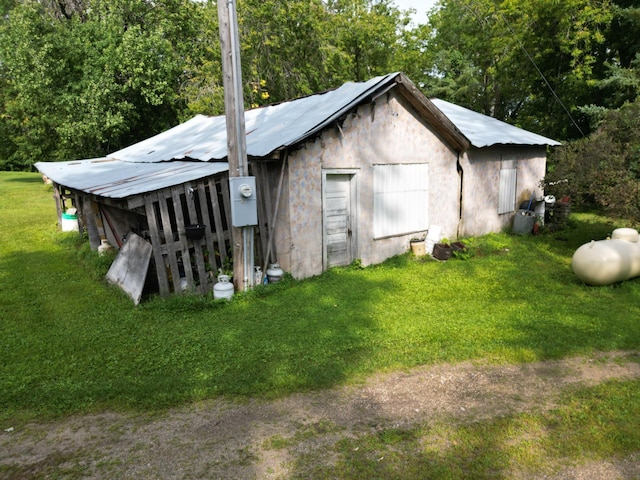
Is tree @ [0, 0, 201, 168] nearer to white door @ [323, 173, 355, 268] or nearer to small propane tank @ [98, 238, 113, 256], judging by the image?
small propane tank @ [98, 238, 113, 256]

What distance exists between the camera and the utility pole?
7.21 metres

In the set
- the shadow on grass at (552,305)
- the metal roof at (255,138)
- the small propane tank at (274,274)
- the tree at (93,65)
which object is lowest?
A: the shadow on grass at (552,305)

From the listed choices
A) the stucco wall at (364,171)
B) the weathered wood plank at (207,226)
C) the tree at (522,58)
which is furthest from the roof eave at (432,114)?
the tree at (522,58)

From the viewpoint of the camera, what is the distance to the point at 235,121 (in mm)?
7512

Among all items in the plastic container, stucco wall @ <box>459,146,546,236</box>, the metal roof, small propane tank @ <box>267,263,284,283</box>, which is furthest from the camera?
the plastic container

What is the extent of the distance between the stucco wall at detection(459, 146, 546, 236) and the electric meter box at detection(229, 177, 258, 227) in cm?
689

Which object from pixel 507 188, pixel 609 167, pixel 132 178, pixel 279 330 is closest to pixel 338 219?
pixel 279 330

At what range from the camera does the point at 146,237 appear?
9211 mm

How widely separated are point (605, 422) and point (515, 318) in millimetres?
2713

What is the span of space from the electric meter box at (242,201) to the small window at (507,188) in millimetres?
8961

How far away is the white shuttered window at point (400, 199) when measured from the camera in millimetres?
10383

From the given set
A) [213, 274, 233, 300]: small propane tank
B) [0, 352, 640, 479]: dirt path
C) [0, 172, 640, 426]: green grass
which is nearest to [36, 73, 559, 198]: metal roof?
[213, 274, 233, 300]: small propane tank

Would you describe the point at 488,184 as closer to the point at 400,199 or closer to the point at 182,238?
the point at 400,199

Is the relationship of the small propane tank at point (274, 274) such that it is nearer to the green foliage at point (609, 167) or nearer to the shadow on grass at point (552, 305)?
the shadow on grass at point (552, 305)
